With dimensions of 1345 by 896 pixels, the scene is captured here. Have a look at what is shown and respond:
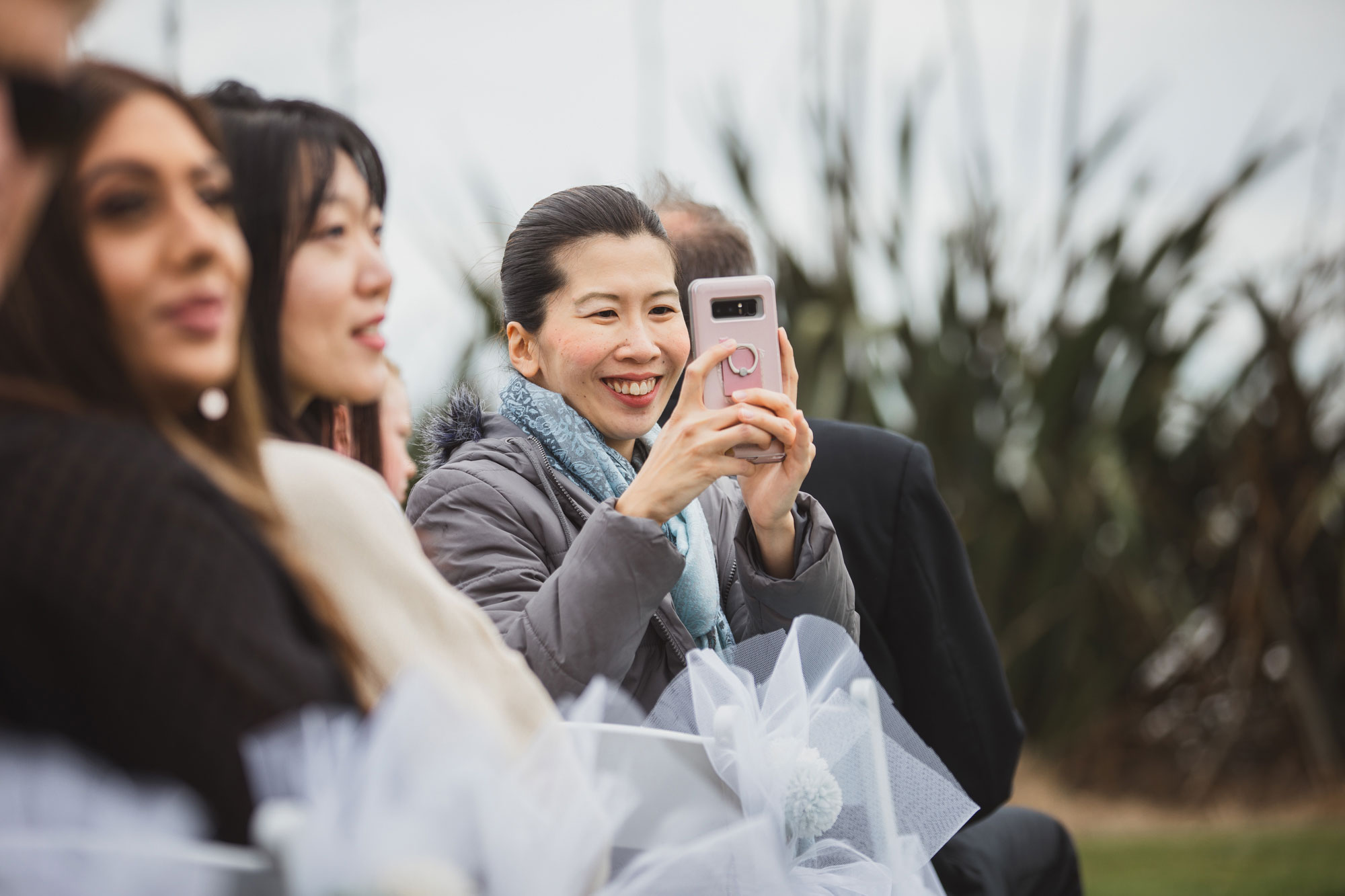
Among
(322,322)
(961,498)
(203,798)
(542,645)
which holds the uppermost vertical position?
(322,322)

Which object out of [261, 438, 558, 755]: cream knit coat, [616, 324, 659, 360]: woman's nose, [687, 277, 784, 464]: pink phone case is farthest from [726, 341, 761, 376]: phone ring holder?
[261, 438, 558, 755]: cream knit coat

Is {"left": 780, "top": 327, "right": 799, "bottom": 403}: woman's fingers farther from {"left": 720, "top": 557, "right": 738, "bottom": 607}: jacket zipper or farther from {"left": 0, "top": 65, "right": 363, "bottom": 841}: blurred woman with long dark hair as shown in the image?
{"left": 0, "top": 65, "right": 363, "bottom": 841}: blurred woman with long dark hair

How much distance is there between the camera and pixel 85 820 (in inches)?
33.4

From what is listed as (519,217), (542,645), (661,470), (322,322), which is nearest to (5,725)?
(322,322)

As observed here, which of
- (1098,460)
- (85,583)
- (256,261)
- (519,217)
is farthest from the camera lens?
(1098,460)

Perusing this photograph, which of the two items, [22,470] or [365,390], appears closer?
[22,470]

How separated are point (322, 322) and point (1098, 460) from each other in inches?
159

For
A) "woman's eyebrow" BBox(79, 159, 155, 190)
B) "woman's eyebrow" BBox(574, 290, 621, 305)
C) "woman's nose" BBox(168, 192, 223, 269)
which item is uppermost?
"woman's eyebrow" BBox(79, 159, 155, 190)

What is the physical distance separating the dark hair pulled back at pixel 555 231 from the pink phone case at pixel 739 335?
0.24 meters

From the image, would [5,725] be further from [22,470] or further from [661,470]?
[661,470]

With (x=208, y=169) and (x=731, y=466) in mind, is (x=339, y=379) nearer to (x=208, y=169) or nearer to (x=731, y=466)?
Result: (x=208, y=169)

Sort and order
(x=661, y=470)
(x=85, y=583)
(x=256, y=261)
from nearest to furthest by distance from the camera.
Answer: (x=85, y=583)
(x=256, y=261)
(x=661, y=470)

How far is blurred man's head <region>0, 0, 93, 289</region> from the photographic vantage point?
2.96ft

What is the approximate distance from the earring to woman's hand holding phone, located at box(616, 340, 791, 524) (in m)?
0.73
